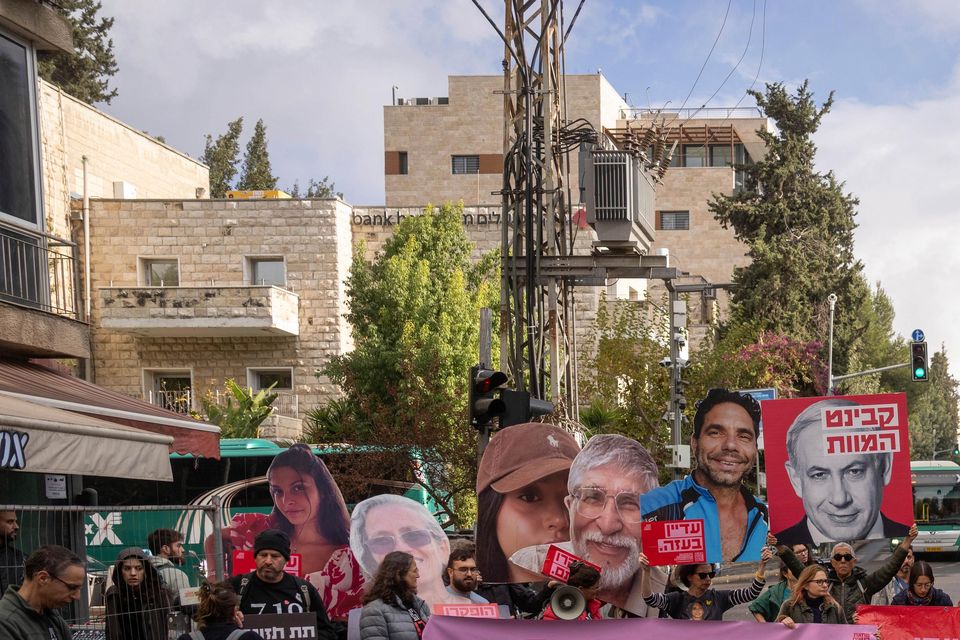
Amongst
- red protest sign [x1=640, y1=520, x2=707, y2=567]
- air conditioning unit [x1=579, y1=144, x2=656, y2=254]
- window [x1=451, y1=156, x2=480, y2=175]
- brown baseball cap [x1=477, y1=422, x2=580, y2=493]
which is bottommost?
red protest sign [x1=640, y1=520, x2=707, y2=567]

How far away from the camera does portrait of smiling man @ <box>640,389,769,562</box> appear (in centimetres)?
1003

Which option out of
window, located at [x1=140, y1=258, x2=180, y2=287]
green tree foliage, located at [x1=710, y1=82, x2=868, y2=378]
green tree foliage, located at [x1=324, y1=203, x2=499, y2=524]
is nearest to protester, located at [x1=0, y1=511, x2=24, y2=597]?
green tree foliage, located at [x1=324, y1=203, x2=499, y2=524]

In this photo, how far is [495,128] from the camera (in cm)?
6094

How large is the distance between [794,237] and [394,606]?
1779 inches

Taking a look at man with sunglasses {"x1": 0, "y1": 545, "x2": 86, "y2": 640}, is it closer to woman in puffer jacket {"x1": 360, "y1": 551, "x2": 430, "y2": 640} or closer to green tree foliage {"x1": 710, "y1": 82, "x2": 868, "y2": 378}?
woman in puffer jacket {"x1": 360, "y1": 551, "x2": 430, "y2": 640}

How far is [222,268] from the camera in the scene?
3969 cm

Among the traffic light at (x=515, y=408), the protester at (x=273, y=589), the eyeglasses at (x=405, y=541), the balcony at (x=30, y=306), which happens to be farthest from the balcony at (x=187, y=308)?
the protester at (x=273, y=589)

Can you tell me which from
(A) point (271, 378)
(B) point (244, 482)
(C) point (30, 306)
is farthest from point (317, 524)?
(A) point (271, 378)

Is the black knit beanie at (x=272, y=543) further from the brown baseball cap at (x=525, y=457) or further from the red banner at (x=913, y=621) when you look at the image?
the red banner at (x=913, y=621)

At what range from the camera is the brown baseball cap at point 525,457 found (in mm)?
11133

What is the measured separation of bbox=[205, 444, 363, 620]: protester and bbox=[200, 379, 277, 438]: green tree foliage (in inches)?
829

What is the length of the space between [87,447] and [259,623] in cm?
265

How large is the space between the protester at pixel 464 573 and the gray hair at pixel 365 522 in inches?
44.9

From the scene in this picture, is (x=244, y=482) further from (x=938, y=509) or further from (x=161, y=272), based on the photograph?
(x=938, y=509)
